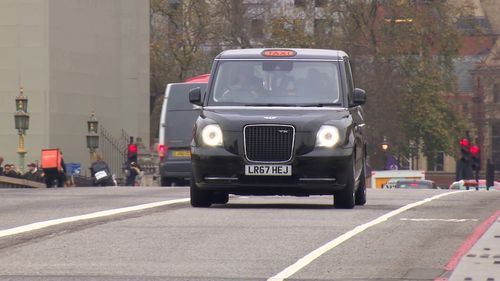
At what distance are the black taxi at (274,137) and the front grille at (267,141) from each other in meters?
0.01

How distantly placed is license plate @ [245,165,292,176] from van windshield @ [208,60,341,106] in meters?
1.05

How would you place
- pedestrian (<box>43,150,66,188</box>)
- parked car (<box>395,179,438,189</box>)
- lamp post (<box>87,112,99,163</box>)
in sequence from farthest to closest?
lamp post (<box>87,112,99,163</box>)
parked car (<box>395,179,438,189</box>)
pedestrian (<box>43,150,66,188</box>)

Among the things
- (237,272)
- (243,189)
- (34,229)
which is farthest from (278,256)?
(243,189)

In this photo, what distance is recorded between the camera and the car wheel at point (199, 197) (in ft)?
66.4

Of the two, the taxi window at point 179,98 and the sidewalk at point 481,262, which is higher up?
the taxi window at point 179,98

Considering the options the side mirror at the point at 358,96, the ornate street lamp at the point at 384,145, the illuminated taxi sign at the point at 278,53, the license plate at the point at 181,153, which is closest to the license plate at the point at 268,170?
the side mirror at the point at 358,96

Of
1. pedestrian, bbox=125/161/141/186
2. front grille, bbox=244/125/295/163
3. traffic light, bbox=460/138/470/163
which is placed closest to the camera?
front grille, bbox=244/125/295/163

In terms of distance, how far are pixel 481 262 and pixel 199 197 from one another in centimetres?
798

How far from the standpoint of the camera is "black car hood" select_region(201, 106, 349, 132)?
1975 centimetres

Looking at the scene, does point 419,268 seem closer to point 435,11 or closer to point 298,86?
point 298,86

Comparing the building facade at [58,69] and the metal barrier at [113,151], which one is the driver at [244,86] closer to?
the building facade at [58,69]

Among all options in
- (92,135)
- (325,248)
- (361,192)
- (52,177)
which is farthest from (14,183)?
(325,248)

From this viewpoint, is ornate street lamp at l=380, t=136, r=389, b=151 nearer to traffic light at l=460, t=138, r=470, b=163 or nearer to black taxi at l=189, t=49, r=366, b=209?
traffic light at l=460, t=138, r=470, b=163

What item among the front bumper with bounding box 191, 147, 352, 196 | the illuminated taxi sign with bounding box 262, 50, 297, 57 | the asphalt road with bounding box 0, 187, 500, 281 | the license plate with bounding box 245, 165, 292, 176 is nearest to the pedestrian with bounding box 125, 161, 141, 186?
the asphalt road with bounding box 0, 187, 500, 281
